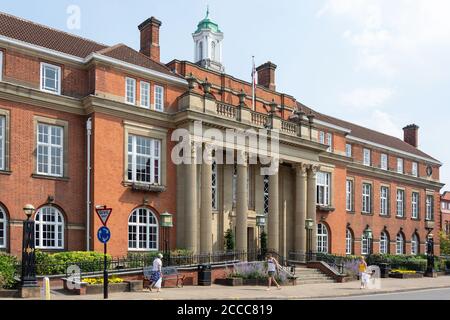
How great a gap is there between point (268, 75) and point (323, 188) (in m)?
9.70

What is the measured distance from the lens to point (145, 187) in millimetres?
30969

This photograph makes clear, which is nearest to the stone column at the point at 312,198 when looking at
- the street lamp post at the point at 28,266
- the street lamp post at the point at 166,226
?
the street lamp post at the point at 166,226

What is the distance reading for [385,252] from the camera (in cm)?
5169

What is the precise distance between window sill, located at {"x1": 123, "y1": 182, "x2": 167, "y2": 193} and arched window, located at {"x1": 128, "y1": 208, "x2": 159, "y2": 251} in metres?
1.21

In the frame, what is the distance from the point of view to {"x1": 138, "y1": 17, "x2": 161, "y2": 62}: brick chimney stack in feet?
120

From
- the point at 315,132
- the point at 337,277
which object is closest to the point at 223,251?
the point at 337,277

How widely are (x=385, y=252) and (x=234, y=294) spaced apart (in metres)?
32.2

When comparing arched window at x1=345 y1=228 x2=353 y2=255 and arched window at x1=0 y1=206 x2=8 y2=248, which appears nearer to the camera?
arched window at x1=0 y1=206 x2=8 y2=248

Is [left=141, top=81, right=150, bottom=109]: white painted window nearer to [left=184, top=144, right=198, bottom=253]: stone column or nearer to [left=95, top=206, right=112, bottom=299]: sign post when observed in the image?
[left=184, top=144, right=198, bottom=253]: stone column

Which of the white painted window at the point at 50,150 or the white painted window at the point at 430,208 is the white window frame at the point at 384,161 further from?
the white painted window at the point at 50,150

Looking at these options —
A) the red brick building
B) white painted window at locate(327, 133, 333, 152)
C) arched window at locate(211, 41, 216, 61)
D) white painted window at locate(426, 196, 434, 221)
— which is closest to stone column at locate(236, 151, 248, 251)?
the red brick building

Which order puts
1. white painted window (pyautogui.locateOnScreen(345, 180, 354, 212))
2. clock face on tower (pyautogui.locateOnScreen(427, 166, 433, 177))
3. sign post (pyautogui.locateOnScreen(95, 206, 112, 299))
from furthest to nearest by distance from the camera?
clock face on tower (pyautogui.locateOnScreen(427, 166, 433, 177)), white painted window (pyautogui.locateOnScreen(345, 180, 354, 212)), sign post (pyautogui.locateOnScreen(95, 206, 112, 299))

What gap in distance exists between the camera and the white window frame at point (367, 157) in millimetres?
50750
